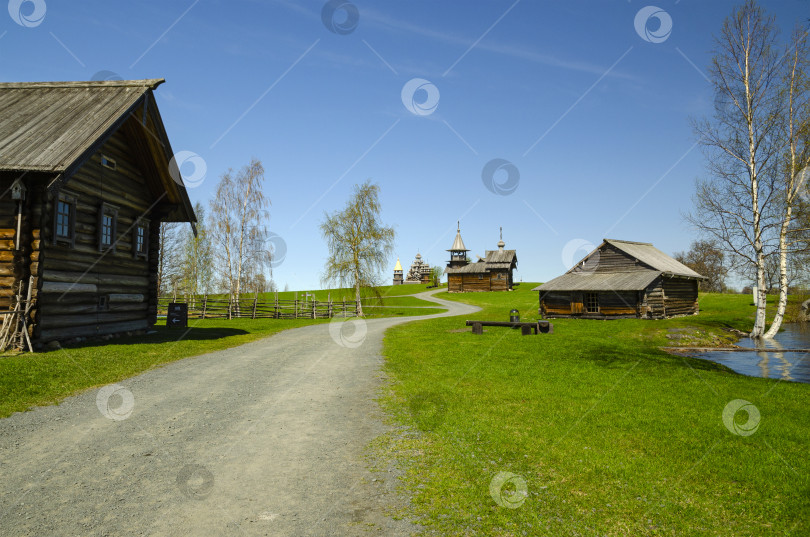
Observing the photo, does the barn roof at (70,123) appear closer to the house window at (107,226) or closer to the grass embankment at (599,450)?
the house window at (107,226)

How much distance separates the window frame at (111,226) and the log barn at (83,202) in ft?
0.13

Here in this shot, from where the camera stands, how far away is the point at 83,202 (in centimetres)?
1739

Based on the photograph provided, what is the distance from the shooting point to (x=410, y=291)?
96375 mm

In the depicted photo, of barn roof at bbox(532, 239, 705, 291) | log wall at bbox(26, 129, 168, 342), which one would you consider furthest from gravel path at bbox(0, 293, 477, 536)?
barn roof at bbox(532, 239, 705, 291)

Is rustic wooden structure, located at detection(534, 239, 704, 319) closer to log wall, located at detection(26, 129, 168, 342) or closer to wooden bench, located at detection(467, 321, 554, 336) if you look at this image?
wooden bench, located at detection(467, 321, 554, 336)

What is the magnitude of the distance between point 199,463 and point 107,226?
53.7 feet

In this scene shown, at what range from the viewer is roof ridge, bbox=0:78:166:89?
1881 centimetres

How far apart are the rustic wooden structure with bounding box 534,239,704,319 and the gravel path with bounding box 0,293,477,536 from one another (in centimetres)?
3298

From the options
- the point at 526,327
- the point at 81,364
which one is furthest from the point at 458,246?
the point at 81,364

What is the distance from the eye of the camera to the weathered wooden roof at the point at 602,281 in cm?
3781

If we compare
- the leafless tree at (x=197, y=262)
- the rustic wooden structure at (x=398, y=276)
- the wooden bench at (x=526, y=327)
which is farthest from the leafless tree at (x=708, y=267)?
the rustic wooden structure at (x=398, y=276)

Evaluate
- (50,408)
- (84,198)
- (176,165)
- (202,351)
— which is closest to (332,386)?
(50,408)

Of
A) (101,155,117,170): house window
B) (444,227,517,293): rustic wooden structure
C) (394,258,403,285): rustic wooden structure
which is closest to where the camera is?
(101,155,117,170): house window

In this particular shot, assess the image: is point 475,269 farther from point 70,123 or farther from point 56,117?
point 70,123
